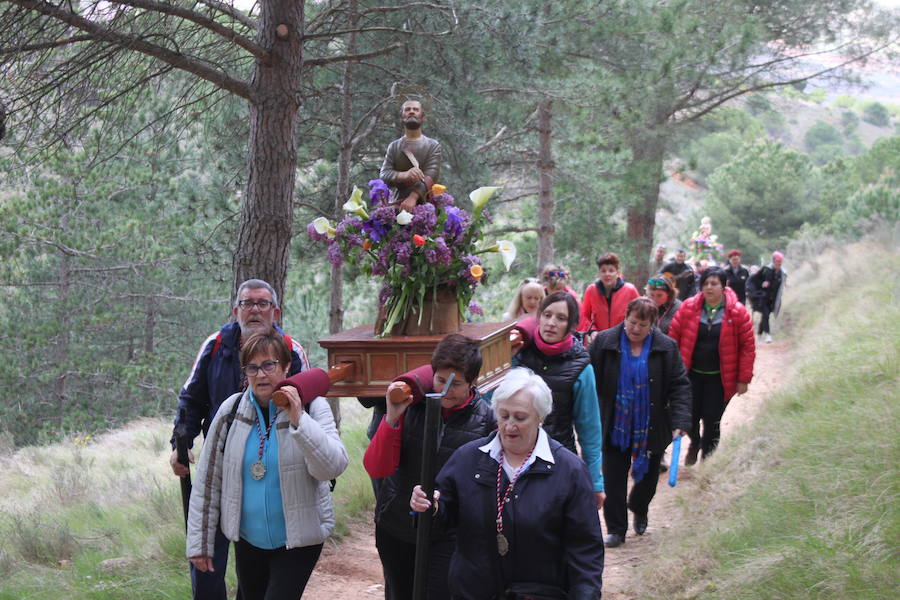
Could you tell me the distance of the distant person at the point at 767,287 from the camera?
735 inches

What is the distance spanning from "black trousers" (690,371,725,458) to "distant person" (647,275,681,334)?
531mm

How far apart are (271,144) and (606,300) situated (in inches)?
145

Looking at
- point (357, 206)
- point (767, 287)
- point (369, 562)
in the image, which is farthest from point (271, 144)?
point (767, 287)

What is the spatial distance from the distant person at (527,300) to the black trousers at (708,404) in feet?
6.64

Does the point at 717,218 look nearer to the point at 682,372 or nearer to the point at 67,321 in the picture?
the point at 67,321

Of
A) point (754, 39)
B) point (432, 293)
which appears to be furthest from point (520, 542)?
point (754, 39)

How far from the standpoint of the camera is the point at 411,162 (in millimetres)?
5688

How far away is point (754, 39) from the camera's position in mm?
17578

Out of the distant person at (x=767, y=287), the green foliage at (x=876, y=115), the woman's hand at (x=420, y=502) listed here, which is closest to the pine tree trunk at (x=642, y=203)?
the distant person at (x=767, y=287)

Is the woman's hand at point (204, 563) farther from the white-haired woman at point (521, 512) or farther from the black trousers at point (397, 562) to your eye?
the white-haired woman at point (521, 512)

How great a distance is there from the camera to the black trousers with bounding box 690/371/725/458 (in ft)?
27.9

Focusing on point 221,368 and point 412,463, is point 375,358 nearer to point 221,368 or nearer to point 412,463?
point 221,368

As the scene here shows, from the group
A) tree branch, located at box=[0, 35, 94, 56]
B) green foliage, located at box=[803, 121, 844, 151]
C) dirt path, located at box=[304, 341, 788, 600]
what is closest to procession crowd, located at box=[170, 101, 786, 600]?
dirt path, located at box=[304, 341, 788, 600]

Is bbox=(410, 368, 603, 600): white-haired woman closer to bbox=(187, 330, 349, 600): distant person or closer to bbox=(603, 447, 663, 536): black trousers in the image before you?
bbox=(187, 330, 349, 600): distant person
